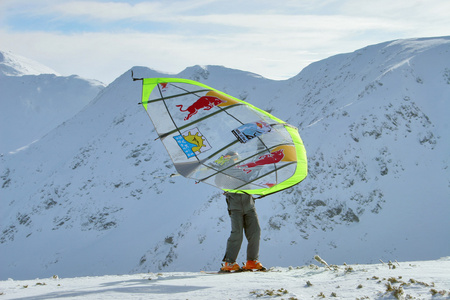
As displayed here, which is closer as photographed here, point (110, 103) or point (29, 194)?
point (29, 194)

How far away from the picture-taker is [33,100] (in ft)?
249

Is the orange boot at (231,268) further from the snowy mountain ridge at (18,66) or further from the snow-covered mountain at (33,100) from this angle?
the snowy mountain ridge at (18,66)

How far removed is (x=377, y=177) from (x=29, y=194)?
105 feet

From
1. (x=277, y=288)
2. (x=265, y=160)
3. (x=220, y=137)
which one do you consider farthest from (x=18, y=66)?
(x=277, y=288)

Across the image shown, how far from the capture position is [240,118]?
927 centimetres

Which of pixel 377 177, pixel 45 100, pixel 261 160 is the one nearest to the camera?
pixel 261 160

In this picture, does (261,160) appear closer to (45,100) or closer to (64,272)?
(64,272)

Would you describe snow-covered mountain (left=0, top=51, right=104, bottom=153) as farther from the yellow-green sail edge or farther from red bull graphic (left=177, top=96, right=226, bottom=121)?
the yellow-green sail edge

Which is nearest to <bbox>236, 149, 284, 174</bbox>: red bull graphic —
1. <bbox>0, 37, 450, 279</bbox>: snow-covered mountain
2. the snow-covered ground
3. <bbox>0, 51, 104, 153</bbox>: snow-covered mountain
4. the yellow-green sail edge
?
the yellow-green sail edge

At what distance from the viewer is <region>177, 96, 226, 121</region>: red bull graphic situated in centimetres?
939

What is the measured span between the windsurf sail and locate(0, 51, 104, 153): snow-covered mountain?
57.9 m

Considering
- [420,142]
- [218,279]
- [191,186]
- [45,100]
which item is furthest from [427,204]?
[45,100]

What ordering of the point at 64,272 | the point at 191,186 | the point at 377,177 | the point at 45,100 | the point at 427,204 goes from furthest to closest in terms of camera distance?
the point at 45,100 → the point at 191,186 → the point at 64,272 → the point at 377,177 → the point at 427,204

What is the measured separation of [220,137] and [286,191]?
12.5 m
